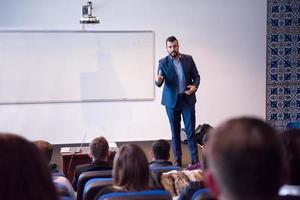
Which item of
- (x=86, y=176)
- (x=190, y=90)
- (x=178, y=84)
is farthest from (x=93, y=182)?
(x=178, y=84)

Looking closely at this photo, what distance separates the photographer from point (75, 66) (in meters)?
6.40

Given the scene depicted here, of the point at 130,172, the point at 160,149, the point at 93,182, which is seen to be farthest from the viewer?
the point at 160,149

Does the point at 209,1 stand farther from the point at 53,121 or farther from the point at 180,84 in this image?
the point at 53,121

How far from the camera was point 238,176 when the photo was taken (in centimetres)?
100

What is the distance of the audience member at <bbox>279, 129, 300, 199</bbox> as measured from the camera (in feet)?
6.24

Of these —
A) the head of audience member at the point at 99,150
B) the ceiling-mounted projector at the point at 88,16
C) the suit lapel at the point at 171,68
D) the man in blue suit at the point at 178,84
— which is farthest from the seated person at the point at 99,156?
the ceiling-mounted projector at the point at 88,16

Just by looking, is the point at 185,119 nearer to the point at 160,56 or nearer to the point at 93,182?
the point at 160,56

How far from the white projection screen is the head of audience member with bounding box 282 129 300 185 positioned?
456 cm

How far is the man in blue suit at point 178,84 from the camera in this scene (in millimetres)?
5172

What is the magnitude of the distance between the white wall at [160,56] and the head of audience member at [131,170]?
4109 millimetres

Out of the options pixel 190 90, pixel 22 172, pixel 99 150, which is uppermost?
pixel 190 90

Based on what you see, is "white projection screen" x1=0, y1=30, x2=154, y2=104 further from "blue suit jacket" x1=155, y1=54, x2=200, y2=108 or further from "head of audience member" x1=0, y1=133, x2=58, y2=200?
"head of audience member" x1=0, y1=133, x2=58, y2=200

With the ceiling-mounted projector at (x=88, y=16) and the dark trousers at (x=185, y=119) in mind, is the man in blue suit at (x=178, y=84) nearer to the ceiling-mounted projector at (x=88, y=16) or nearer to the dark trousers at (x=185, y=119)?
the dark trousers at (x=185, y=119)

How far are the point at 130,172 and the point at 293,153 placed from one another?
2.68 feet
